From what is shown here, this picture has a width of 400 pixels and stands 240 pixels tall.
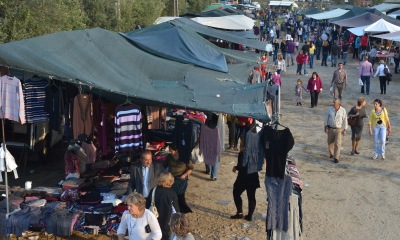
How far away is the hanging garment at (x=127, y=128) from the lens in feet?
25.0

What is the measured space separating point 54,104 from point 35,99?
0.33m

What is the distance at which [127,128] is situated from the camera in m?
7.72

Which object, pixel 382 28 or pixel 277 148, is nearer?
pixel 277 148

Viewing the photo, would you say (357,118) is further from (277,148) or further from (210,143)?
(277,148)

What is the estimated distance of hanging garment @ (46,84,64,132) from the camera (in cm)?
838

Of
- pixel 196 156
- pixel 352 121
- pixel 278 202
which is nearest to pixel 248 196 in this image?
pixel 278 202

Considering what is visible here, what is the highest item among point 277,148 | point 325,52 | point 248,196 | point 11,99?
point 11,99

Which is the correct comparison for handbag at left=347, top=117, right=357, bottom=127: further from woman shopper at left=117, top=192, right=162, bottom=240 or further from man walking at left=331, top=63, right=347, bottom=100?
woman shopper at left=117, top=192, right=162, bottom=240

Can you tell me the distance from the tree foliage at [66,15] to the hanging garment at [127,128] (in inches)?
280

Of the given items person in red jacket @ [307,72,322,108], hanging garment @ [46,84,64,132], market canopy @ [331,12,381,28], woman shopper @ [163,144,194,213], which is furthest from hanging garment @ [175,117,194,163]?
market canopy @ [331,12,381,28]

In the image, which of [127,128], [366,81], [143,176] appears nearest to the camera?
[143,176]

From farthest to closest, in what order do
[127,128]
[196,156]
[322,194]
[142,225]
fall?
[322,194], [196,156], [127,128], [142,225]

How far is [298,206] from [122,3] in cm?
1786

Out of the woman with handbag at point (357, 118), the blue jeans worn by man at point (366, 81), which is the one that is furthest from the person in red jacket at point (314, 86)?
the woman with handbag at point (357, 118)
